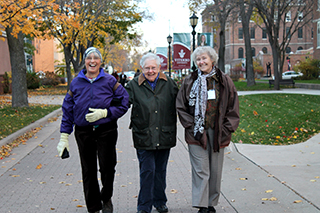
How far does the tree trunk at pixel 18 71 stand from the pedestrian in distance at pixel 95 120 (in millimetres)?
12724

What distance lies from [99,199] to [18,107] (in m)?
12.7

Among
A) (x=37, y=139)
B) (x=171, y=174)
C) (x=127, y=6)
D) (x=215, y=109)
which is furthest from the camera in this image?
(x=127, y=6)

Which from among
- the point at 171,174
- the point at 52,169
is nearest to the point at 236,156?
the point at 171,174

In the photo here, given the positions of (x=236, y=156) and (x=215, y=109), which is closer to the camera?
(x=215, y=109)

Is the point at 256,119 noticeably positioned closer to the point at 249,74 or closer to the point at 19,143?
the point at 19,143

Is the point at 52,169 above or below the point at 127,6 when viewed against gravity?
below

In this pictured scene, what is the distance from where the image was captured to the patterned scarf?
14.6 ft

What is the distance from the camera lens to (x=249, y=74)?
29875 mm

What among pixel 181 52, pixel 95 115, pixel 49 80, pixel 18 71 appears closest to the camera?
pixel 95 115

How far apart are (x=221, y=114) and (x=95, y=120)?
56.2 inches

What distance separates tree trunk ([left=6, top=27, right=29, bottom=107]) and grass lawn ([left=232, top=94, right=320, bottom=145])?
9.15 meters

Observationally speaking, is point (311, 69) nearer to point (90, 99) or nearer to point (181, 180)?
point (181, 180)

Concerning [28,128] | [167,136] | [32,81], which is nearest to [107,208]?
[167,136]

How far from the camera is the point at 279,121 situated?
11883mm
